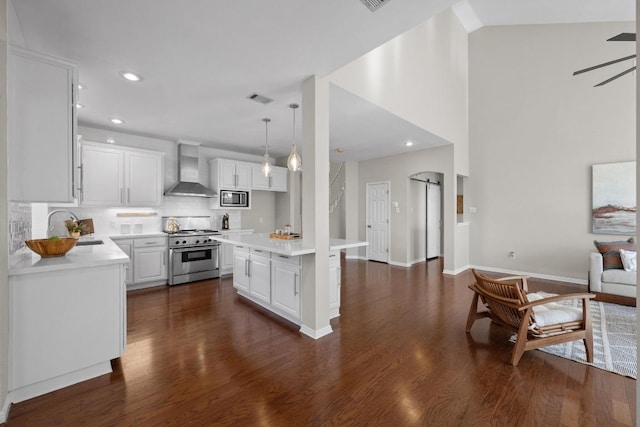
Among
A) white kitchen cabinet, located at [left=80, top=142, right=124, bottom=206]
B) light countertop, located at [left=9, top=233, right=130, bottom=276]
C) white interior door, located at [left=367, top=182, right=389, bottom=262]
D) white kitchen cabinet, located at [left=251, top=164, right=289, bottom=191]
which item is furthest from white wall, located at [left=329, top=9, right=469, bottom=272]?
white kitchen cabinet, located at [left=80, top=142, right=124, bottom=206]

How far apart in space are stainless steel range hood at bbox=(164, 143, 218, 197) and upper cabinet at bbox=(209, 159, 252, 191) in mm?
304

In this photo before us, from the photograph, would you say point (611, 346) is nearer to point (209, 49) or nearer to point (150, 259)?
point (209, 49)

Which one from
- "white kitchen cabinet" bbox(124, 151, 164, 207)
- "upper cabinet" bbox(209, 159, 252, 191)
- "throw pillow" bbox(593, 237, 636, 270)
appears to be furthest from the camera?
"upper cabinet" bbox(209, 159, 252, 191)

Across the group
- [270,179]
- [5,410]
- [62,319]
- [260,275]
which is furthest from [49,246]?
[270,179]

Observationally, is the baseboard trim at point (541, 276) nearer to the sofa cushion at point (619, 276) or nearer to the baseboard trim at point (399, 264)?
the sofa cushion at point (619, 276)

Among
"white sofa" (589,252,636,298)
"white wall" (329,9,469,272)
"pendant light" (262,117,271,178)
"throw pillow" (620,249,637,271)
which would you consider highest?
"white wall" (329,9,469,272)

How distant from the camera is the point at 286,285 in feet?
10.5

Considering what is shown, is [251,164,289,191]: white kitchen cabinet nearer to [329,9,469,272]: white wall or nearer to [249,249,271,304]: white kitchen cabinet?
[329,9,469,272]: white wall

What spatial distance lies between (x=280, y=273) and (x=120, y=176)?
3472mm

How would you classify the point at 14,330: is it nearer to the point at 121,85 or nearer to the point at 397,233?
the point at 121,85

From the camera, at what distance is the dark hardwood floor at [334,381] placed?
175 centimetres

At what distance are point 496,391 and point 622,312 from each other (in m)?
3.05

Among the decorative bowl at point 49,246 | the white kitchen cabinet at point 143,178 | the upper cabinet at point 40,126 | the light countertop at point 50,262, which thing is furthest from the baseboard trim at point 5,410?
the white kitchen cabinet at point 143,178

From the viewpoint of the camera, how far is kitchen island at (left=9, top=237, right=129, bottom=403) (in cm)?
186
